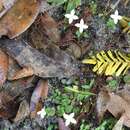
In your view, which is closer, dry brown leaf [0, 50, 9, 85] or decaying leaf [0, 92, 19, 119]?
dry brown leaf [0, 50, 9, 85]

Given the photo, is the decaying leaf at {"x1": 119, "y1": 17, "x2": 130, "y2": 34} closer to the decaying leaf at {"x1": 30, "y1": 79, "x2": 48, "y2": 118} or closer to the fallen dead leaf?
the fallen dead leaf

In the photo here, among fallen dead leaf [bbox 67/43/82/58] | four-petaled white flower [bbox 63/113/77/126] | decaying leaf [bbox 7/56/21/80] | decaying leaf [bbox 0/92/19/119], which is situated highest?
fallen dead leaf [bbox 67/43/82/58]

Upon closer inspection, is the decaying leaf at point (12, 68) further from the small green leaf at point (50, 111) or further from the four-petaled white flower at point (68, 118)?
the four-petaled white flower at point (68, 118)

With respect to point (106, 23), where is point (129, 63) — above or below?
below

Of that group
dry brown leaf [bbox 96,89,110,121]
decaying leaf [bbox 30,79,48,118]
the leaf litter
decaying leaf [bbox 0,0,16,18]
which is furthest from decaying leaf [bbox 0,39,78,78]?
dry brown leaf [bbox 96,89,110,121]

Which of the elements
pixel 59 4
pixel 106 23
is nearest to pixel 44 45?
pixel 59 4

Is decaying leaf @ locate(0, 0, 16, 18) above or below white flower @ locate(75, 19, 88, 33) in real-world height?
above

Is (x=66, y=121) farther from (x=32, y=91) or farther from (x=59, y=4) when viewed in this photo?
(x=59, y=4)
